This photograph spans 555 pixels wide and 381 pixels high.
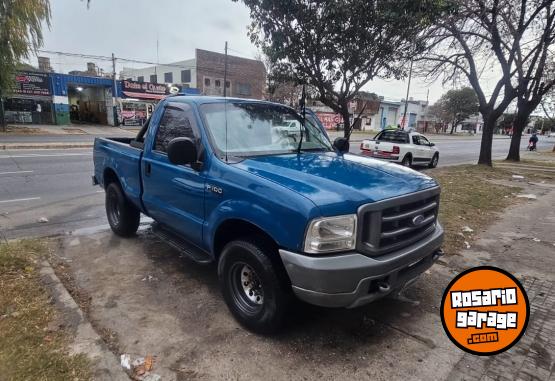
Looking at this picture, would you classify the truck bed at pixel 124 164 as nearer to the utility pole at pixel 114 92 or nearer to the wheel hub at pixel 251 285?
the wheel hub at pixel 251 285

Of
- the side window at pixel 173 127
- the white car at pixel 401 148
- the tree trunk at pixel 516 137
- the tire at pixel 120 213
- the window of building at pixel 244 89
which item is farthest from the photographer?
the window of building at pixel 244 89

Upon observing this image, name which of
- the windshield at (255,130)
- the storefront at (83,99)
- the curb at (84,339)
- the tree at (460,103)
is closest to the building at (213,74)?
the storefront at (83,99)

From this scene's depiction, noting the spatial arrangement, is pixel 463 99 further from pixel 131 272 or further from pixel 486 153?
pixel 131 272

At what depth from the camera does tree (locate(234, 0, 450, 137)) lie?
622 centimetres

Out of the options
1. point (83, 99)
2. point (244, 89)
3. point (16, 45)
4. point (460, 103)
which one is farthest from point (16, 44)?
point (460, 103)

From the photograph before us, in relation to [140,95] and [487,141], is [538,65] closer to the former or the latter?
[487,141]

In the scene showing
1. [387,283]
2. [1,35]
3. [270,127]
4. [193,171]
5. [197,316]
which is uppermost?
[1,35]

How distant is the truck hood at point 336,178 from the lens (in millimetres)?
2489

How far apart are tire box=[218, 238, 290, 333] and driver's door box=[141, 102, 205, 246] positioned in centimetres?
53

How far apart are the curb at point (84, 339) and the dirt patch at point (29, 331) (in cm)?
5

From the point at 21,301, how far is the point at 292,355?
92.8 inches

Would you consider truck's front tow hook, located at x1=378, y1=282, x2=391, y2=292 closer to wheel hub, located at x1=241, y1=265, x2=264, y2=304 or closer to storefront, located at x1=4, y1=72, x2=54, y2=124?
wheel hub, located at x1=241, y1=265, x2=264, y2=304

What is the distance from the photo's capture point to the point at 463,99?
60938 millimetres

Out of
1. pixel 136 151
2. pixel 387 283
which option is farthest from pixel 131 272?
pixel 387 283
